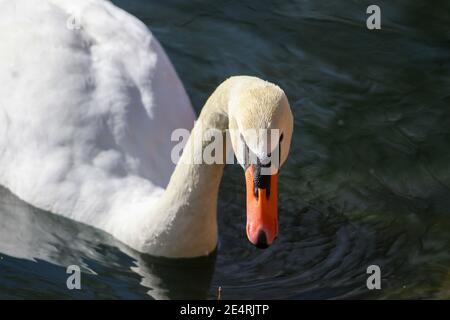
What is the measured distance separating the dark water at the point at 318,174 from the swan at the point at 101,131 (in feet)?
0.64

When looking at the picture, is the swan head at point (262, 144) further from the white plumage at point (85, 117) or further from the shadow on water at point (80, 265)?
the white plumage at point (85, 117)

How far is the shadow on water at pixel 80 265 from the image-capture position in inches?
291

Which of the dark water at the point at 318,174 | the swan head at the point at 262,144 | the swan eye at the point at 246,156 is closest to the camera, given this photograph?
the swan head at the point at 262,144

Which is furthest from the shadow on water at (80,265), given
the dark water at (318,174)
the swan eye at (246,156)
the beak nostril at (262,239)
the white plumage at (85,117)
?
the swan eye at (246,156)

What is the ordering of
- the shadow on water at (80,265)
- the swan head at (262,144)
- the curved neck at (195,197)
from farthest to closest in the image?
1. the shadow on water at (80,265)
2. the curved neck at (195,197)
3. the swan head at (262,144)

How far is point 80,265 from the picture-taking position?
7625 millimetres

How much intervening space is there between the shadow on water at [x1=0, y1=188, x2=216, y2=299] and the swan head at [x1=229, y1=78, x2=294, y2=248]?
1.07 metres

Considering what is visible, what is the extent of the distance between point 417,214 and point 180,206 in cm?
174

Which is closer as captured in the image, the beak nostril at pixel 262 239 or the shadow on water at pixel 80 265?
the beak nostril at pixel 262 239

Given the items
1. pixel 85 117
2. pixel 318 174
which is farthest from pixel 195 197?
pixel 318 174

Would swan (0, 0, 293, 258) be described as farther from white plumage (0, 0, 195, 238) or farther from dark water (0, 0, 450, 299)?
dark water (0, 0, 450, 299)

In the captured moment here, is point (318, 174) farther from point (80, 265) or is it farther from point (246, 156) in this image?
point (246, 156)

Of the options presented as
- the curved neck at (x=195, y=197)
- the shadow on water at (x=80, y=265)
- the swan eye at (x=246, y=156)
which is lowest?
the shadow on water at (x=80, y=265)

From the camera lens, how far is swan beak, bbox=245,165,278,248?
21.3 ft
